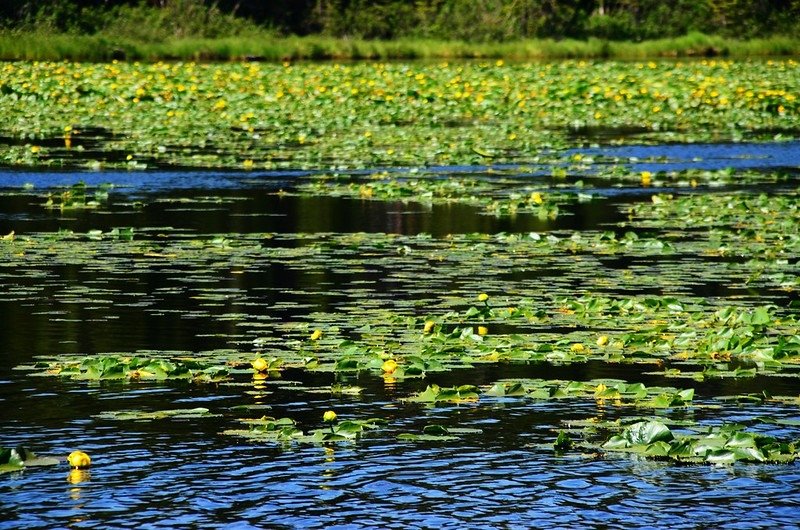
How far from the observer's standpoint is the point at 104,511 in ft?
23.8

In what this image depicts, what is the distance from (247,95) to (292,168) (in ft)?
43.3

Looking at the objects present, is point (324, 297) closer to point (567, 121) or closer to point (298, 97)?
point (567, 121)

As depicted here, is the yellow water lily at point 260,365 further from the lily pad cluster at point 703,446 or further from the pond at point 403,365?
the lily pad cluster at point 703,446

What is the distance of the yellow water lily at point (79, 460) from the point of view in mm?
7871

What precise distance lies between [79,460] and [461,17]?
5976cm

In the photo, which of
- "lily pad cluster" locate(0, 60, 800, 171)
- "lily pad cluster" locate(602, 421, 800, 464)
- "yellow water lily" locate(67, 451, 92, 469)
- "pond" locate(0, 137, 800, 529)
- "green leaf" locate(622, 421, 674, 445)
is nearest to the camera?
"pond" locate(0, 137, 800, 529)

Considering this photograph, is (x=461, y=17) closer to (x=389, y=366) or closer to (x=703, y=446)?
(x=389, y=366)

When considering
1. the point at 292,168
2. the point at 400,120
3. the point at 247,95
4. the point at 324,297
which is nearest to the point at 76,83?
the point at 247,95

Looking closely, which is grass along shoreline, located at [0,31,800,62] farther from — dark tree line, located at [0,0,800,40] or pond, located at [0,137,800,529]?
pond, located at [0,137,800,529]

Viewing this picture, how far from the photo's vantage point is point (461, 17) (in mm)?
66375

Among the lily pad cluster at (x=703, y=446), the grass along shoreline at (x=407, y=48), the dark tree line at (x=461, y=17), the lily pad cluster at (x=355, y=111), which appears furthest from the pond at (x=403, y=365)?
the dark tree line at (x=461, y=17)

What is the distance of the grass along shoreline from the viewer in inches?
2172

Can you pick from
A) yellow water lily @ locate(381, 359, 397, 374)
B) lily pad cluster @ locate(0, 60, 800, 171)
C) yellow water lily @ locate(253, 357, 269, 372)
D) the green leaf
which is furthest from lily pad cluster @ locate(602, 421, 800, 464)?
lily pad cluster @ locate(0, 60, 800, 171)

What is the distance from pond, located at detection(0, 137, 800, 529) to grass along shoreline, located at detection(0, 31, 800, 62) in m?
37.4
